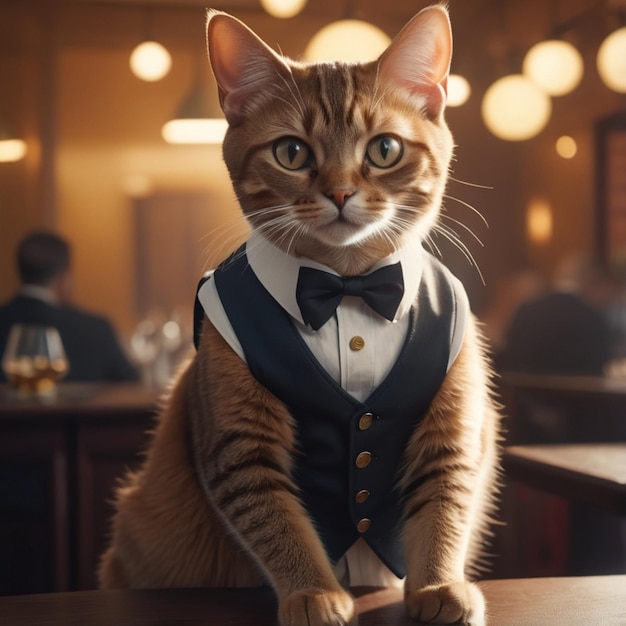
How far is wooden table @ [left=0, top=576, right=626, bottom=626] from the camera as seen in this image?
2.49ft

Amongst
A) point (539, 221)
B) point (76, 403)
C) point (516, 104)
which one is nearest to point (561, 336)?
point (516, 104)

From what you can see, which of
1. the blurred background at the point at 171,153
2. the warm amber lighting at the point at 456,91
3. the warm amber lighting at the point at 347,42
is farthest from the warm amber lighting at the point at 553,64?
the blurred background at the point at 171,153

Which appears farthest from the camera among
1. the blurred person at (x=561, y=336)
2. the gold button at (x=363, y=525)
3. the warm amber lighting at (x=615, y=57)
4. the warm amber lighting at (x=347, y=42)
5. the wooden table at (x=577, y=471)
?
the blurred person at (x=561, y=336)

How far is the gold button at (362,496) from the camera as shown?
0.83 m

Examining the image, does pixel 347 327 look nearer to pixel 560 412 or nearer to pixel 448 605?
pixel 448 605

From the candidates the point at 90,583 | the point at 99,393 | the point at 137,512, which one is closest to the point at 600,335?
the point at 99,393

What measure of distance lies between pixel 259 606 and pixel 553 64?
10.4ft

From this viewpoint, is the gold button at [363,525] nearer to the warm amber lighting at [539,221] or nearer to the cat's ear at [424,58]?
the cat's ear at [424,58]

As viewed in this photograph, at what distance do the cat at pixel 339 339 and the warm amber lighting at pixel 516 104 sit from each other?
3007mm

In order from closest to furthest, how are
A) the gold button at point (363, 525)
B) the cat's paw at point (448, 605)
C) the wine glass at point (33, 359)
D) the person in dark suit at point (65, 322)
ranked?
the cat's paw at point (448, 605) → the gold button at point (363, 525) → the wine glass at point (33, 359) → the person in dark suit at point (65, 322)

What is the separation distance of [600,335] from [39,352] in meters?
2.39

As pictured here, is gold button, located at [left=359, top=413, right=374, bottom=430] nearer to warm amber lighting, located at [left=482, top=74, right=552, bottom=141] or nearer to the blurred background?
warm amber lighting, located at [left=482, top=74, right=552, bottom=141]

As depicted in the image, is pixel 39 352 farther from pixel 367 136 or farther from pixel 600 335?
pixel 600 335

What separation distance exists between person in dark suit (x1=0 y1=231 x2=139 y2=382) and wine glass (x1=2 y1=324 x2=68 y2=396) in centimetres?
63
